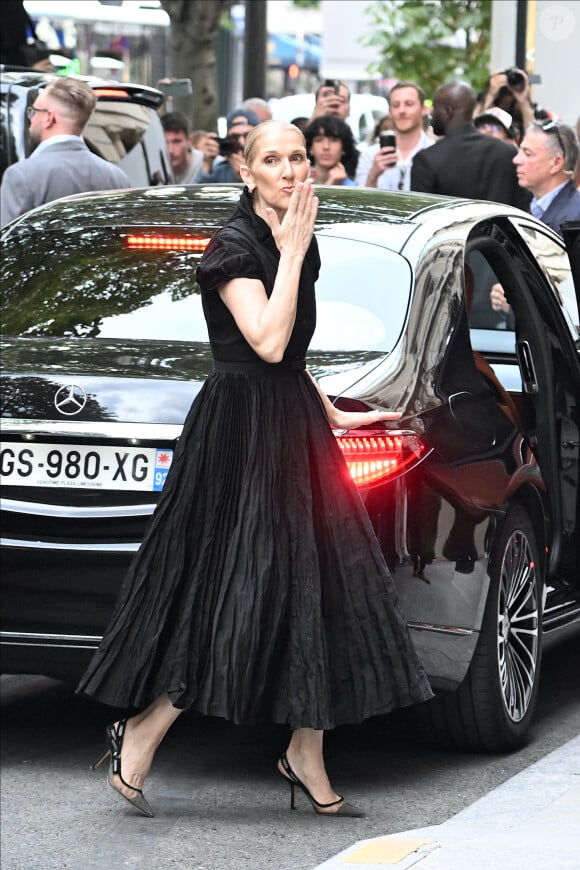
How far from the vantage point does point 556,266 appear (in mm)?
7055

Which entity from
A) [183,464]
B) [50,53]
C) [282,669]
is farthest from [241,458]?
[50,53]

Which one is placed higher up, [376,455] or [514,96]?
[514,96]

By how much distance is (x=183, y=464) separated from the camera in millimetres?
4867

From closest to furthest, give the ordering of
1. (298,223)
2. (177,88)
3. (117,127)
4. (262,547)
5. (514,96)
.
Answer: (298,223), (262,547), (117,127), (514,96), (177,88)

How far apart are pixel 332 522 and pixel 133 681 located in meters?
0.66

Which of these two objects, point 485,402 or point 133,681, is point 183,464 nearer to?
point 133,681

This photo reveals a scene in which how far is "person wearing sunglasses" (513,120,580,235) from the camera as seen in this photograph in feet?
29.9

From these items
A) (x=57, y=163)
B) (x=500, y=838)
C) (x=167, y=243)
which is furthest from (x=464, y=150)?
(x=500, y=838)

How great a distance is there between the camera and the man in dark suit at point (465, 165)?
10.8 metres

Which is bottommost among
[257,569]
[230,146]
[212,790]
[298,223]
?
[212,790]

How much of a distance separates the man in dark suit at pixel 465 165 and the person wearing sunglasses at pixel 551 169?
1.30 m

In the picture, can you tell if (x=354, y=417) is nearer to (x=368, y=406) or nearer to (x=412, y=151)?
(x=368, y=406)

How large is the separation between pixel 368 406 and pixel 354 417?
0.39 ft

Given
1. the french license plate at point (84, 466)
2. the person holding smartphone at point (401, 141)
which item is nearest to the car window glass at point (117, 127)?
the person holding smartphone at point (401, 141)
